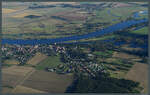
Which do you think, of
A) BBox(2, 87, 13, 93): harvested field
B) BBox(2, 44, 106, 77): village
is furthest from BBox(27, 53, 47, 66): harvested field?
BBox(2, 87, 13, 93): harvested field

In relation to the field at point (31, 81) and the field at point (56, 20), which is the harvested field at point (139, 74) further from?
the field at point (56, 20)

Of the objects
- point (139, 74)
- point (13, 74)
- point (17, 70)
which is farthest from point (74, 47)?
point (139, 74)

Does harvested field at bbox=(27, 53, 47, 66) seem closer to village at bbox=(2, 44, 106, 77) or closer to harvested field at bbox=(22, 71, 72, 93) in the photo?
village at bbox=(2, 44, 106, 77)

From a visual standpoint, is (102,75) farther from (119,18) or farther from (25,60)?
(119,18)

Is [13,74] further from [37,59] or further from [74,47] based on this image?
[74,47]

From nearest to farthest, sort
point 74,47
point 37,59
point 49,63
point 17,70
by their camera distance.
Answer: point 17,70 → point 49,63 → point 37,59 → point 74,47

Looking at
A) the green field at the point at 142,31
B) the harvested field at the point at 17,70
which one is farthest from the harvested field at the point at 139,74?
the harvested field at the point at 17,70
